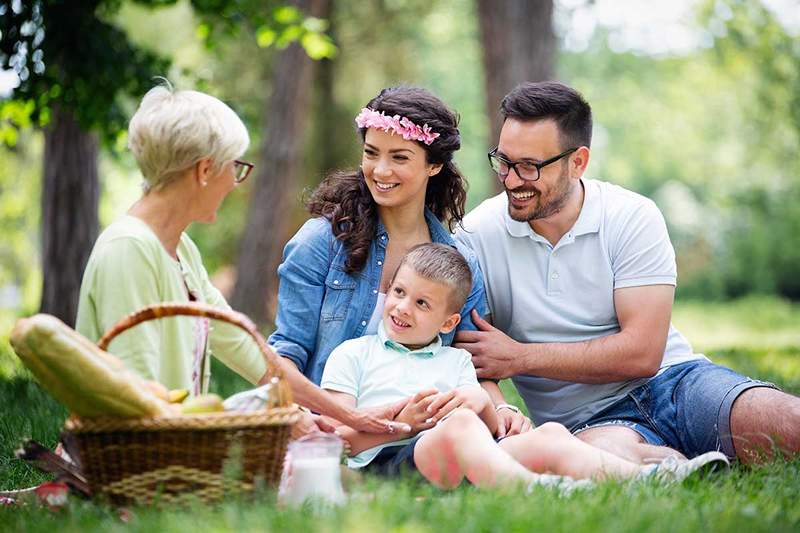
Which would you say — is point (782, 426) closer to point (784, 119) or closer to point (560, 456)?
point (560, 456)

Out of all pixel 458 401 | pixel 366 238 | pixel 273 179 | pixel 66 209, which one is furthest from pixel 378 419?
pixel 273 179

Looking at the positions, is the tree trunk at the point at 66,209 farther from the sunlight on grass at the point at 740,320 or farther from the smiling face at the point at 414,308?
the sunlight on grass at the point at 740,320

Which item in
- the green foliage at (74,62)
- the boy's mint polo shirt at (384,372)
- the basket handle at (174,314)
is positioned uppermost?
the green foliage at (74,62)

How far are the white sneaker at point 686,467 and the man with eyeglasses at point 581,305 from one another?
38 centimetres

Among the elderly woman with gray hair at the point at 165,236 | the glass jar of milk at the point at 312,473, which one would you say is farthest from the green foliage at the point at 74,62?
the glass jar of milk at the point at 312,473

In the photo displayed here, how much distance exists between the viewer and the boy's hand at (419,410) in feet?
11.6

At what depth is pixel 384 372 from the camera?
376 cm

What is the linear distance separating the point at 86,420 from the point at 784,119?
15.5 meters

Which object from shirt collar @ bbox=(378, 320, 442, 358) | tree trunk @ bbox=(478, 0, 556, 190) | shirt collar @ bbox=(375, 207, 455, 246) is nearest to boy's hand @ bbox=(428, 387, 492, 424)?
shirt collar @ bbox=(378, 320, 442, 358)

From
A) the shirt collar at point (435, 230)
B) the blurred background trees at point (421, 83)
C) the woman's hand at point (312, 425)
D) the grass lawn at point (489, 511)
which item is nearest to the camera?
the grass lawn at point (489, 511)

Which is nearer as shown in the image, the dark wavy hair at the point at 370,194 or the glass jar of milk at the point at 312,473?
the glass jar of milk at the point at 312,473

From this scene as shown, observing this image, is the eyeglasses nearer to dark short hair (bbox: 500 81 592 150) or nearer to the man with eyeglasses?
the man with eyeglasses

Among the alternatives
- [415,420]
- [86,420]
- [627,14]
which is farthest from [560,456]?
[627,14]

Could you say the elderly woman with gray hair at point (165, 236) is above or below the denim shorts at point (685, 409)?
above
